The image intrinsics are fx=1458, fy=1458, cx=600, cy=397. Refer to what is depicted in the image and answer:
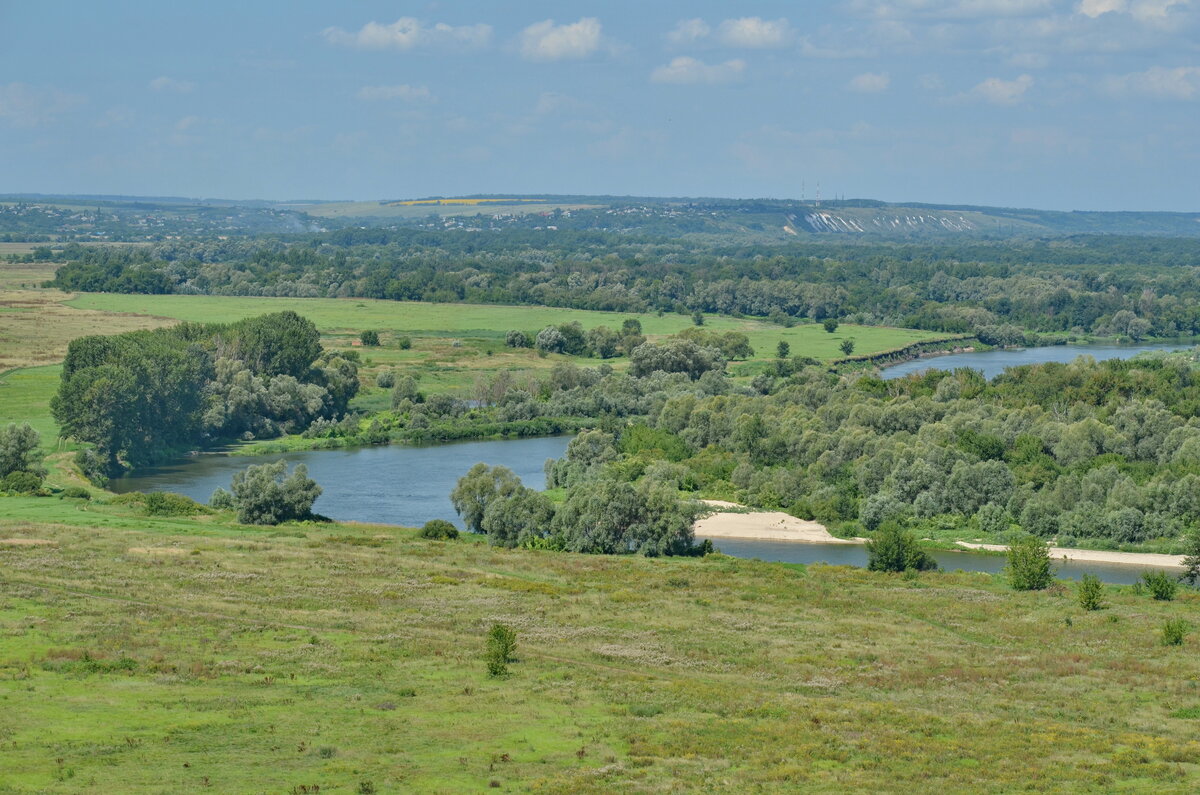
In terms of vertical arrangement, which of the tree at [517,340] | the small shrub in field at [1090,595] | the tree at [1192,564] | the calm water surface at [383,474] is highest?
the tree at [517,340]

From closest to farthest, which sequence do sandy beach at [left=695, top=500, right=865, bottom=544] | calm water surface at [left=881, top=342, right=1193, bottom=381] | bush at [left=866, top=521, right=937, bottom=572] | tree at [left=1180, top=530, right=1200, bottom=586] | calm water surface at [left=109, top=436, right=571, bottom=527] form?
1. tree at [left=1180, top=530, right=1200, bottom=586]
2. bush at [left=866, top=521, right=937, bottom=572]
3. sandy beach at [left=695, top=500, right=865, bottom=544]
4. calm water surface at [left=109, top=436, right=571, bottom=527]
5. calm water surface at [left=881, top=342, right=1193, bottom=381]

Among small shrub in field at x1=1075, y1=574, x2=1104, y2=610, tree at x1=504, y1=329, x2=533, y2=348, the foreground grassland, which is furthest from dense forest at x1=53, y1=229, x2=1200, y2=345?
the foreground grassland

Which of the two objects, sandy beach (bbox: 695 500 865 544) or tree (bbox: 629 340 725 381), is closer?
sandy beach (bbox: 695 500 865 544)

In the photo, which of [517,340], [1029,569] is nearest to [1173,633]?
[1029,569]

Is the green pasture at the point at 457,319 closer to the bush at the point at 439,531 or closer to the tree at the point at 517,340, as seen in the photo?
the tree at the point at 517,340

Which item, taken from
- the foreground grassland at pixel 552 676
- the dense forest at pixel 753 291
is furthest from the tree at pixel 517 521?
the dense forest at pixel 753 291

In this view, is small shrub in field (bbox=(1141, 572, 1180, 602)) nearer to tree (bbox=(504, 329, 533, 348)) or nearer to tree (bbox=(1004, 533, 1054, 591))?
tree (bbox=(1004, 533, 1054, 591))
